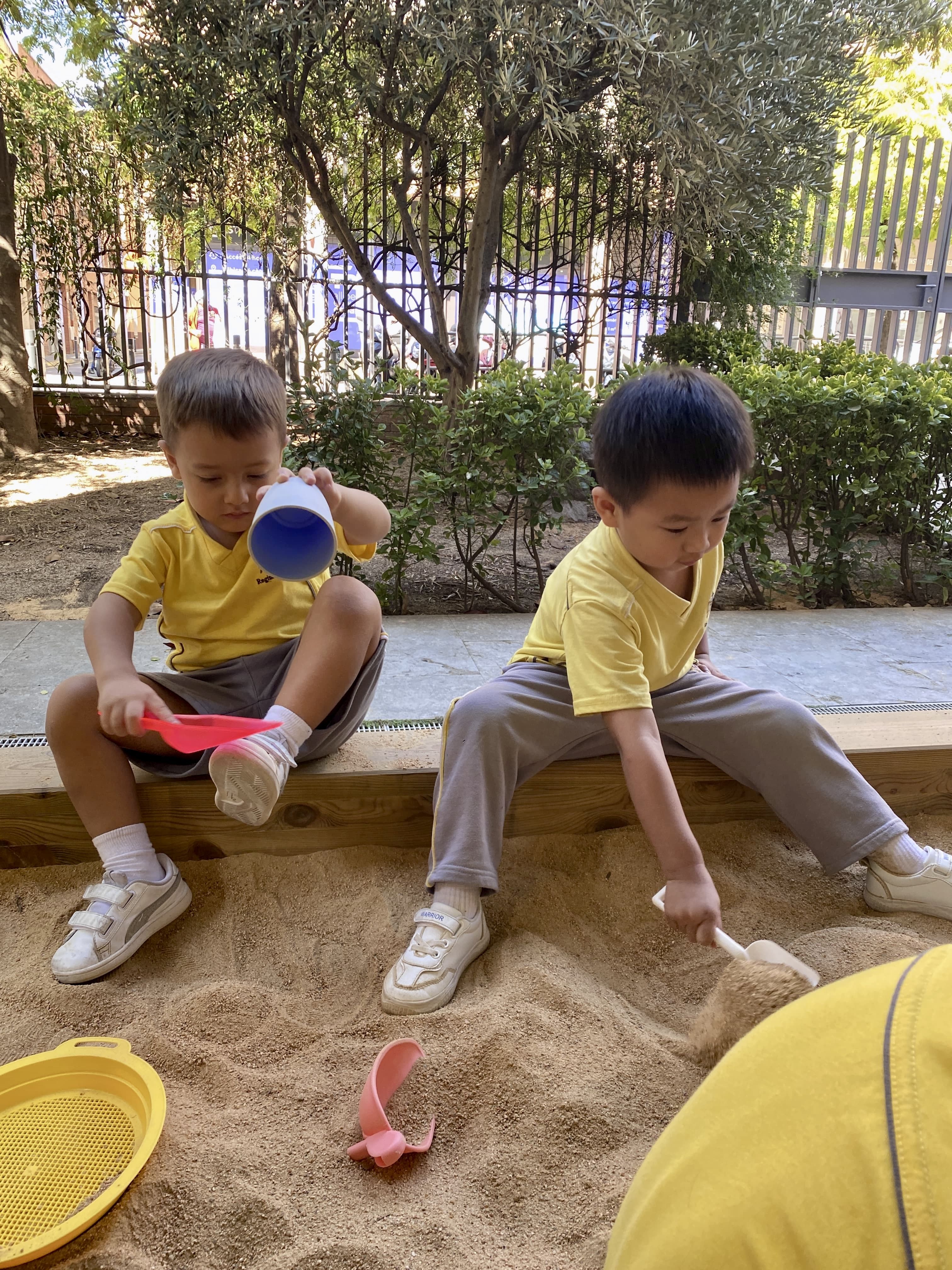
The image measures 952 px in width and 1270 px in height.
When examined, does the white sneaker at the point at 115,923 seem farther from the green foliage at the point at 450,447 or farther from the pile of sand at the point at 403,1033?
the green foliage at the point at 450,447

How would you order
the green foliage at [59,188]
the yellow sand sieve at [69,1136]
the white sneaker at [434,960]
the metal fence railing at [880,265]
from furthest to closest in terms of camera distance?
1. the metal fence railing at [880,265]
2. the green foliage at [59,188]
3. the white sneaker at [434,960]
4. the yellow sand sieve at [69,1136]

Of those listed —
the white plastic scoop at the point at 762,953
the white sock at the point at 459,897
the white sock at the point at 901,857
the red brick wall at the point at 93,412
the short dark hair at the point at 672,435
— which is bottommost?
the white sock at the point at 459,897

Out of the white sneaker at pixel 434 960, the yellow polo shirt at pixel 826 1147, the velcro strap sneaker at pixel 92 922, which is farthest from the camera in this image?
the velcro strap sneaker at pixel 92 922

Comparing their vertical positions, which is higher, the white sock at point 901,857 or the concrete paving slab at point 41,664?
the white sock at point 901,857

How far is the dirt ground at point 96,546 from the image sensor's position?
4203 mm

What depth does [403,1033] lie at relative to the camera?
1416mm

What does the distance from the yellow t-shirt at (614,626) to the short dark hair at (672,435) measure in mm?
158

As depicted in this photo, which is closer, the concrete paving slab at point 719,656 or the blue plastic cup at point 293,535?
the blue plastic cup at point 293,535

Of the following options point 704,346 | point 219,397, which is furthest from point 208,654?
point 704,346

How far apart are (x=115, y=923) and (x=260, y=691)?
1.80 feet

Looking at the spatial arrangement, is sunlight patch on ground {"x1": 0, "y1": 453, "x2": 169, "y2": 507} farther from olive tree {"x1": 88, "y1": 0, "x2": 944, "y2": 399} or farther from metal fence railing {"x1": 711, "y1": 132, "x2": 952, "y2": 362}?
metal fence railing {"x1": 711, "y1": 132, "x2": 952, "y2": 362}

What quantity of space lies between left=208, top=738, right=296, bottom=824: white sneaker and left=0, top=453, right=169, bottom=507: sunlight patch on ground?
16.2 ft

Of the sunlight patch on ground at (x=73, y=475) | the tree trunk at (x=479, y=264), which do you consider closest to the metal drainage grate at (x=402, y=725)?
the tree trunk at (x=479, y=264)

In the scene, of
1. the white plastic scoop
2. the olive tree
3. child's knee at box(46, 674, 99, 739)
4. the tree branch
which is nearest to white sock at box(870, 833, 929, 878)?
the white plastic scoop
